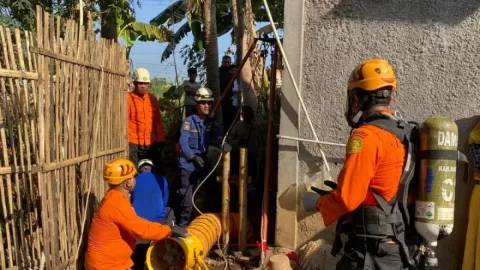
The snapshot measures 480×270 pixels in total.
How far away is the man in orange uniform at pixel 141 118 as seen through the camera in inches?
270

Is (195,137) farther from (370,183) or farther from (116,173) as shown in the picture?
(370,183)

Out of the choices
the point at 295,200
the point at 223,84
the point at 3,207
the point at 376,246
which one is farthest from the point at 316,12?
the point at 223,84

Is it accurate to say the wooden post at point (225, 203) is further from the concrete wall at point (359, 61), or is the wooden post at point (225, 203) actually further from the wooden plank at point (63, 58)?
the wooden plank at point (63, 58)

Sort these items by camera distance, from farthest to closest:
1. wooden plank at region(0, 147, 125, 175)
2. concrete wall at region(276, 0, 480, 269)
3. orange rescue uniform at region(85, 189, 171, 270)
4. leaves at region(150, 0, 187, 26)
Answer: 1. leaves at region(150, 0, 187, 26)
2. concrete wall at region(276, 0, 480, 269)
3. orange rescue uniform at region(85, 189, 171, 270)
4. wooden plank at region(0, 147, 125, 175)

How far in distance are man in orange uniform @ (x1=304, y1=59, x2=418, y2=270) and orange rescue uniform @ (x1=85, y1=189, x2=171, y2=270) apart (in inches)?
67.3

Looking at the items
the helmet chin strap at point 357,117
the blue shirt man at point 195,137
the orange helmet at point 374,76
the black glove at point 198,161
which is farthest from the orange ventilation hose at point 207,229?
the orange helmet at point 374,76

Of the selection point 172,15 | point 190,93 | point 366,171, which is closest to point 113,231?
point 366,171

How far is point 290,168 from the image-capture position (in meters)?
5.29

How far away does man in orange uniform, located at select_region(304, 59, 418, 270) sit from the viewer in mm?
2797

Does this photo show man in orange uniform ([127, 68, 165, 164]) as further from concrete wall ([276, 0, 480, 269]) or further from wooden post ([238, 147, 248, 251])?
concrete wall ([276, 0, 480, 269])

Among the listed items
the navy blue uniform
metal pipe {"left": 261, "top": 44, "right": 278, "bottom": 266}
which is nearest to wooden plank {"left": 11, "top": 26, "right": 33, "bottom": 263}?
the navy blue uniform

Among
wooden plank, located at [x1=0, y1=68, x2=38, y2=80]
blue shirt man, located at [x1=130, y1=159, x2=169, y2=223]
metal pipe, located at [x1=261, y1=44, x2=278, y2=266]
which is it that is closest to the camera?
wooden plank, located at [x1=0, y1=68, x2=38, y2=80]

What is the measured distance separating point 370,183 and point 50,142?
102 inches

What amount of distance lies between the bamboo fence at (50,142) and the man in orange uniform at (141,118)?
164 cm
